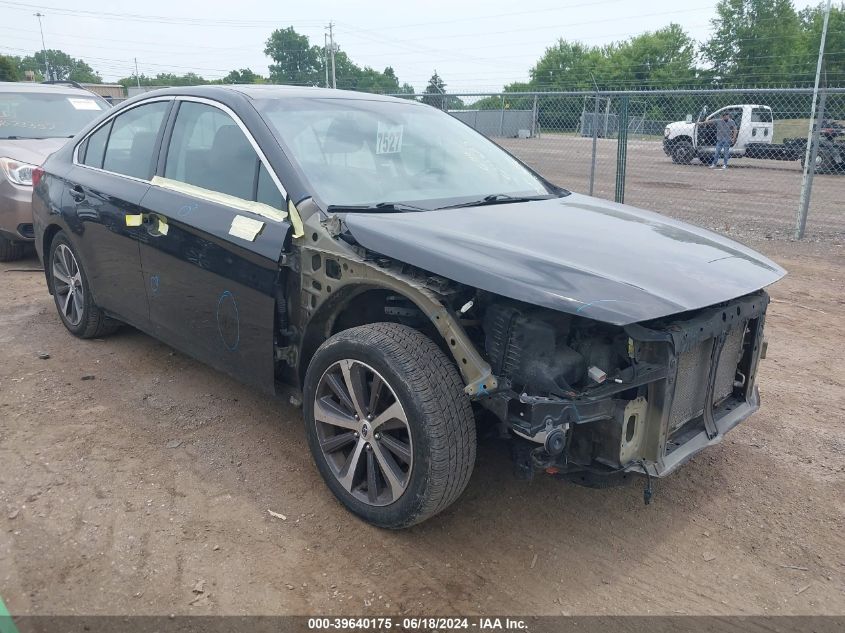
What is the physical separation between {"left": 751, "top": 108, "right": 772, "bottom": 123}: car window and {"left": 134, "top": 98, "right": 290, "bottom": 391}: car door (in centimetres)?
1649

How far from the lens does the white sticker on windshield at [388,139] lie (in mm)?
3713

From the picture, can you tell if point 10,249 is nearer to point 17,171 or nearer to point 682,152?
point 17,171

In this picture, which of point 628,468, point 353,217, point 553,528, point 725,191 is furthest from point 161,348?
point 725,191

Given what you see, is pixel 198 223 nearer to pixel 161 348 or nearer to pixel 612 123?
pixel 161 348

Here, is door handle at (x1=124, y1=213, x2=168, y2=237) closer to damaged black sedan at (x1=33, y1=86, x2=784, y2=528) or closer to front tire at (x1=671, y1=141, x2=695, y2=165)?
damaged black sedan at (x1=33, y1=86, x2=784, y2=528)

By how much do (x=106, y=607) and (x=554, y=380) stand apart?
1801 millimetres

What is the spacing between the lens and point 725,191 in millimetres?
15133

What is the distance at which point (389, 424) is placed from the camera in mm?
2859

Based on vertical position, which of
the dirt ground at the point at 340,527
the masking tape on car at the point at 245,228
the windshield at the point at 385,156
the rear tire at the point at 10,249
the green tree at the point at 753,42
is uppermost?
the green tree at the point at 753,42

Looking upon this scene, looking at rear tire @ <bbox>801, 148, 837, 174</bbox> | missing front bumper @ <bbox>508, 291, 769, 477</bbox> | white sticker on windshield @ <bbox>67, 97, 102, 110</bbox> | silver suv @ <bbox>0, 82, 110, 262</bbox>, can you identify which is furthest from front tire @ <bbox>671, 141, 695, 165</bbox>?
missing front bumper @ <bbox>508, 291, 769, 477</bbox>

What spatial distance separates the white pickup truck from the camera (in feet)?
56.4

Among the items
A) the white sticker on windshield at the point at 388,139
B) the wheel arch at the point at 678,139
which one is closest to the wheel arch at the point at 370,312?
the white sticker on windshield at the point at 388,139

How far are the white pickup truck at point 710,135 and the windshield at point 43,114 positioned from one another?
13.4m

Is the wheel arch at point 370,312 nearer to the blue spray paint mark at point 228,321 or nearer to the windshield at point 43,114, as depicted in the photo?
the blue spray paint mark at point 228,321
